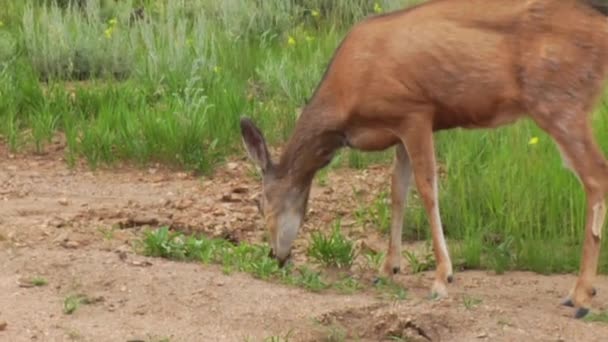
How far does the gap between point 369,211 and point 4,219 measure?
238cm

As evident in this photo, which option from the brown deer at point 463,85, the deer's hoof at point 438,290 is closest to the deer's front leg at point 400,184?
the brown deer at point 463,85

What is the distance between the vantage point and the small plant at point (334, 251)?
28.6 ft

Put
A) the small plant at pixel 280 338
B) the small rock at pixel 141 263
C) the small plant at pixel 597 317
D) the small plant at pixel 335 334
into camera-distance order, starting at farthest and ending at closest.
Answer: the small rock at pixel 141 263 → the small plant at pixel 597 317 → the small plant at pixel 335 334 → the small plant at pixel 280 338

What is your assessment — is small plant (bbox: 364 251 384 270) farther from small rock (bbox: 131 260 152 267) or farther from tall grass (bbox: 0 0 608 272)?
small rock (bbox: 131 260 152 267)

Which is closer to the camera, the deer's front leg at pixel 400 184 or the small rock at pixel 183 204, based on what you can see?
the deer's front leg at pixel 400 184

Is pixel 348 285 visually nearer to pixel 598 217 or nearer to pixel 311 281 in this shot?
pixel 311 281

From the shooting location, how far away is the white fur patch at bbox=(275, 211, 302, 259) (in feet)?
29.2

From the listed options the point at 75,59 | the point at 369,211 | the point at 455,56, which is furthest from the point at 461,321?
the point at 75,59

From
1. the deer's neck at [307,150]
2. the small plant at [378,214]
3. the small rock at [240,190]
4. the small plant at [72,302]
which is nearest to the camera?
the small plant at [72,302]

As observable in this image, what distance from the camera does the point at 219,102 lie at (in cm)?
1162

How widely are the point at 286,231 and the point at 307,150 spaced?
0.50 meters

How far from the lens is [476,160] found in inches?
398

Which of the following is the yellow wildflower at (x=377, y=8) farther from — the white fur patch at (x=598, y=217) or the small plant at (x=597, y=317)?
the small plant at (x=597, y=317)

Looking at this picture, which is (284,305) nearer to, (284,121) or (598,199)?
(598,199)
